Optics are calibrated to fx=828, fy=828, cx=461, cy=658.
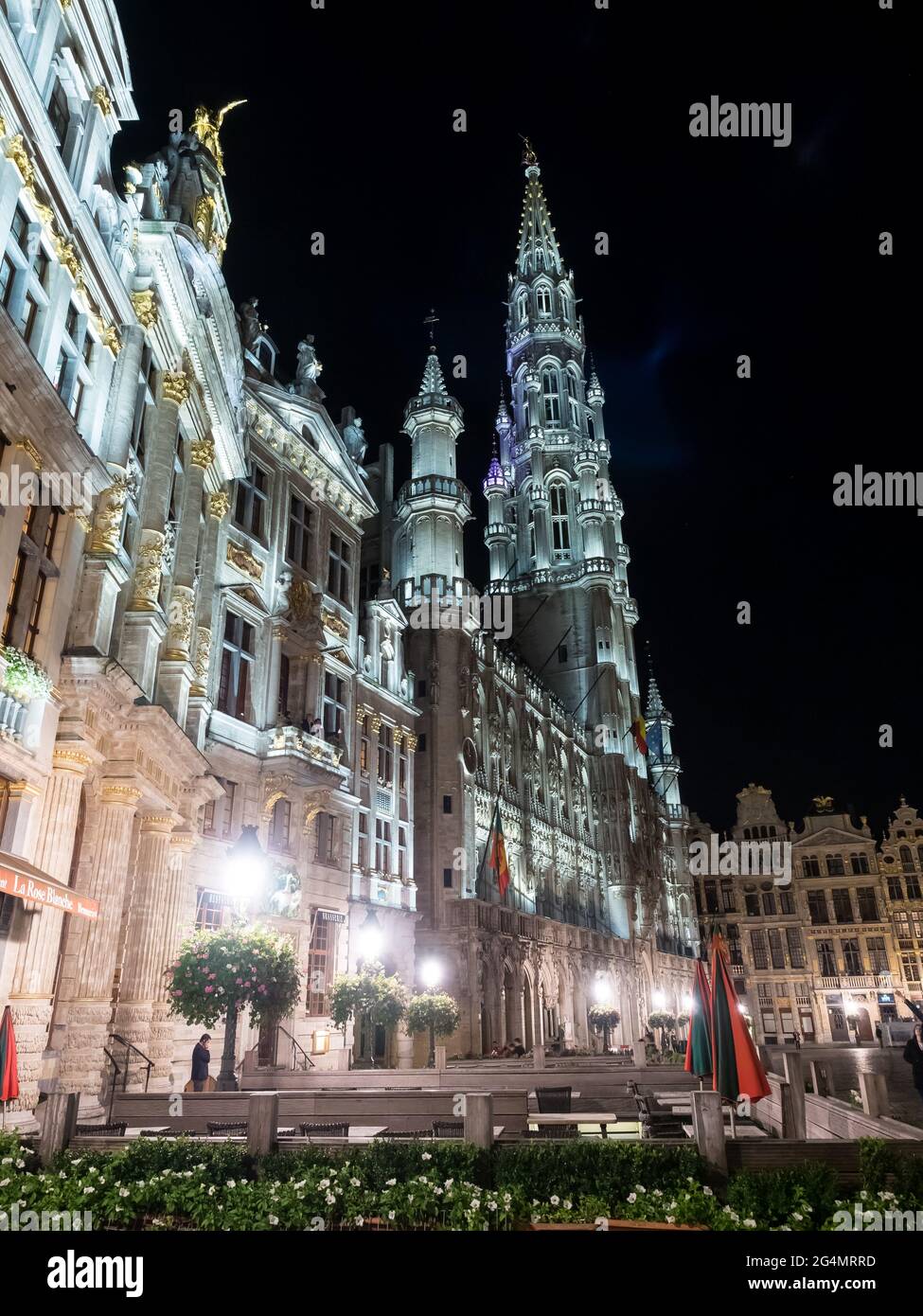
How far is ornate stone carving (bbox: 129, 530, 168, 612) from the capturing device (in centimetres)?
2219

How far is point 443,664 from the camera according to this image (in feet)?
162

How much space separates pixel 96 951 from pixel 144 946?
8.94ft

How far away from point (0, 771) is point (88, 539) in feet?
21.2

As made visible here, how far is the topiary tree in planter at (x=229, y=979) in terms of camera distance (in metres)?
19.5

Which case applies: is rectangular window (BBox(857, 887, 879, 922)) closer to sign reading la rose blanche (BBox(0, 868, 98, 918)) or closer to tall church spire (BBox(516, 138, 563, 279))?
tall church spire (BBox(516, 138, 563, 279))

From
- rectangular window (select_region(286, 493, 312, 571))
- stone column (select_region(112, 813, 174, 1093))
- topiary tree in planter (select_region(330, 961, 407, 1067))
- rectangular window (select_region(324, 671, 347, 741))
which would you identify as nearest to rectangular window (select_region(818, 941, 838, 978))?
rectangular window (select_region(324, 671, 347, 741))

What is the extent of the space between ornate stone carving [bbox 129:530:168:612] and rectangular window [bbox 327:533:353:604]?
16.2m

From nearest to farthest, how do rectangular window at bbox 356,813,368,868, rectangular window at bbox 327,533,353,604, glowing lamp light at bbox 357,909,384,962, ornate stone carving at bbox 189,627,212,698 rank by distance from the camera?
ornate stone carving at bbox 189,627,212,698 → glowing lamp light at bbox 357,909,384,962 → rectangular window at bbox 356,813,368,868 → rectangular window at bbox 327,533,353,604

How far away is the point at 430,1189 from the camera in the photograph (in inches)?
373

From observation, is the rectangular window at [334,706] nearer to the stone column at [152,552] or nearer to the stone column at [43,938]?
the stone column at [152,552]

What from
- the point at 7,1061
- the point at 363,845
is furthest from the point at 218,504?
the point at 7,1061

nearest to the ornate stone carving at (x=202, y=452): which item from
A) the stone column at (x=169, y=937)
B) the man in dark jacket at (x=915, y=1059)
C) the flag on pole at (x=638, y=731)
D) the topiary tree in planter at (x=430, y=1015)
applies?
the stone column at (x=169, y=937)

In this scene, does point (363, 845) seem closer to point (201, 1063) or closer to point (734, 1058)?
point (201, 1063)
